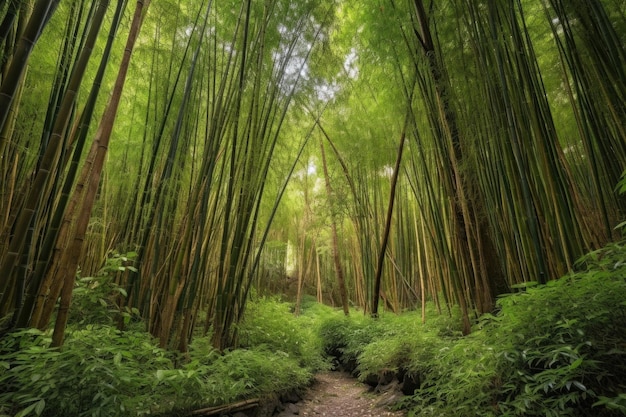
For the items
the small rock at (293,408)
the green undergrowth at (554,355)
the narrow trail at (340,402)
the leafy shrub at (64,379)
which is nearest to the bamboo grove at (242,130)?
the leafy shrub at (64,379)

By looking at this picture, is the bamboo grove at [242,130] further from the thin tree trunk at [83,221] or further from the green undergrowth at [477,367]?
the green undergrowth at [477,367]

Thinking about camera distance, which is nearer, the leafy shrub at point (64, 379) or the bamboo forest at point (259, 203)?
the leafy shrub at point (64, 379)

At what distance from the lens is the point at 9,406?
1153 millimetres

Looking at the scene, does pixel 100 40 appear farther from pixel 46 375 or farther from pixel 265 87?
pixel 46 375

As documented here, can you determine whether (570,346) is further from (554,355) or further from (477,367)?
(477,367)

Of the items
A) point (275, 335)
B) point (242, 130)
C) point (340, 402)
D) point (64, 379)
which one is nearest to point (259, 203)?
point (242, 130)

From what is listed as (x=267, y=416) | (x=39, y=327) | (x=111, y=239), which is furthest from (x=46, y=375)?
(x=111, y=239)

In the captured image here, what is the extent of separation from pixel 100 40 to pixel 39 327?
2.29 meters

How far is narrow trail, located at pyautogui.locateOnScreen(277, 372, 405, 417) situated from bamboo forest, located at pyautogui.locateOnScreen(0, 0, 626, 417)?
0.15 ft

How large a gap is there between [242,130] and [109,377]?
2.29 metres

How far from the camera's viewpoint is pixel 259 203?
2801mm

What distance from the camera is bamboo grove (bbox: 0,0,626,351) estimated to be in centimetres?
147

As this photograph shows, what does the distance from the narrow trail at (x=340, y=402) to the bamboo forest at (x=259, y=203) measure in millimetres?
47

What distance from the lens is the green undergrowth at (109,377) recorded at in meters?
1.18
